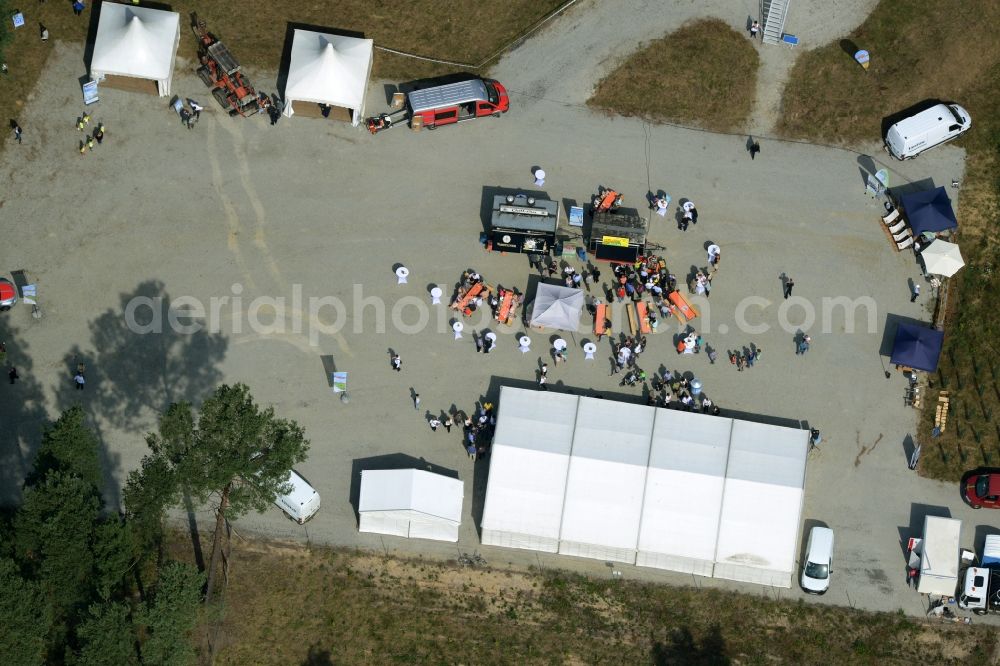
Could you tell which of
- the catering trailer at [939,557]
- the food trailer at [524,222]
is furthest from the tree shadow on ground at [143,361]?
the catering trailer at [939,557]

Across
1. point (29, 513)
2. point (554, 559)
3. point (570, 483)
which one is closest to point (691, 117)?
point (570, 483)

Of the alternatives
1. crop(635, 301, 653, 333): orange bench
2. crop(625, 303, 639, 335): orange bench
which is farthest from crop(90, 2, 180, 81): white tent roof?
crop(635, 301, 653, 333): orange bench

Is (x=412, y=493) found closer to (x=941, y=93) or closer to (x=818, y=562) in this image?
(x=818, y=562)

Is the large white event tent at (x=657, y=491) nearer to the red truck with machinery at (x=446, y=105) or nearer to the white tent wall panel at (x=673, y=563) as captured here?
the white tent wall panel at (x=673, y=563)

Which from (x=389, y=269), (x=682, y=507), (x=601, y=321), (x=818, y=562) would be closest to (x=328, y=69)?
Result: (x=389, y=269)

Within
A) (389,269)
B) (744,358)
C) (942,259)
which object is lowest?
(744,358)

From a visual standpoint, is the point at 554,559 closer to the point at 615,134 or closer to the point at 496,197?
the point at 496,197

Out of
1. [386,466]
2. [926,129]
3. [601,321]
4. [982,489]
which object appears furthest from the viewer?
[926,129]
